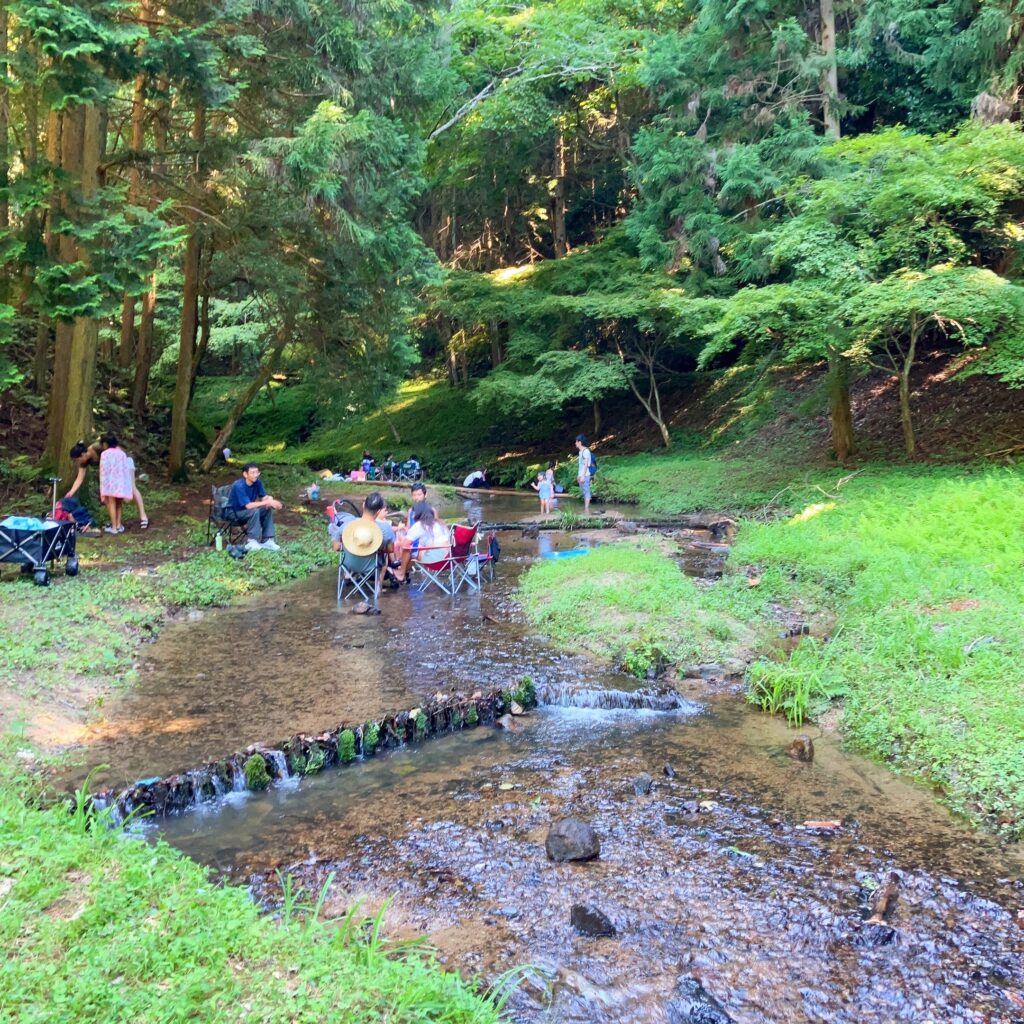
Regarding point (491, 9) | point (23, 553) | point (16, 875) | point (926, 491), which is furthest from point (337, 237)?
point (491, 9)

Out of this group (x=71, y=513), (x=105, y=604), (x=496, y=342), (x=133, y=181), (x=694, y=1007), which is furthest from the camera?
(x=496, y=342)

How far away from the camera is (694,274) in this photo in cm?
2025

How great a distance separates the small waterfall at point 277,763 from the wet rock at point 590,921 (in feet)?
7.35

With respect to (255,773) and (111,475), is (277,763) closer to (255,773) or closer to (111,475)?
(255,773)

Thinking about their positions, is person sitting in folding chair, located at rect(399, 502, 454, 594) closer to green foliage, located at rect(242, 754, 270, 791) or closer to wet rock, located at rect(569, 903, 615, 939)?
green foliage, located at rect(242, 754, 270, 791)

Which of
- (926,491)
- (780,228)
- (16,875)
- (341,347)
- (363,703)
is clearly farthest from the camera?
(341,347)

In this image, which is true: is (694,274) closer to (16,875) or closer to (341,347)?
(341,347)

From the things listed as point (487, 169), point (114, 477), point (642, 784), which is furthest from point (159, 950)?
point (487, 169)

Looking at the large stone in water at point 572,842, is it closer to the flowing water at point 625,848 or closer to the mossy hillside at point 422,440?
the flowing water at point 625,848

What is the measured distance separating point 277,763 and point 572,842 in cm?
205

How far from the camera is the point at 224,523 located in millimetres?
11273

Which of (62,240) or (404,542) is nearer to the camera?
(404,542)

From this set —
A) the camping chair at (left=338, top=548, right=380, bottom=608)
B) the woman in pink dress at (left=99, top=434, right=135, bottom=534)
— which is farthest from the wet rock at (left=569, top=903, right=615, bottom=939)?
the woman in pink dress at (left=99, top=434, right=135, bottom=534)

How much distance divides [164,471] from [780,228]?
1326cm
